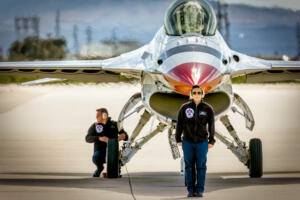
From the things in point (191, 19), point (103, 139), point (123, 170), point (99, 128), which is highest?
point (191, 19)

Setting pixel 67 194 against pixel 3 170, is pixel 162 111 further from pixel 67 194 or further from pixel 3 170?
pixel 3 170

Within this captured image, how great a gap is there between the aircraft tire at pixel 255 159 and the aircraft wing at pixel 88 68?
222cm

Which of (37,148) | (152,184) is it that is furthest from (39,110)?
(152,184)

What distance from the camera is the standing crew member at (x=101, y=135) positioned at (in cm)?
1302

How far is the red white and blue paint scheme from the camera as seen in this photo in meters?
10.7

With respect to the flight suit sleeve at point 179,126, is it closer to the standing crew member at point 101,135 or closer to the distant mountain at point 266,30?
the standing crew member at point 101,135

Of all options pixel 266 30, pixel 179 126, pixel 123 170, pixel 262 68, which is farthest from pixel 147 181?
pixel 266 30

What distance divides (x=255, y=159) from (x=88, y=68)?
327 centimetres

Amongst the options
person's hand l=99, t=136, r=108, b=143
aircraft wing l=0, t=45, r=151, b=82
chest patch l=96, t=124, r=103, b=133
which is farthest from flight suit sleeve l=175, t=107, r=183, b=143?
chest patch l=96, t=124, r=103, b=133

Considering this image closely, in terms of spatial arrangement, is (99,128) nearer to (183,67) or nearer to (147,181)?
(147,181)

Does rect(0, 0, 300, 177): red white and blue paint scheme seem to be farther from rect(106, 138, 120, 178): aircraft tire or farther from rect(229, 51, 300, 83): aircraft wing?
rect(106, 138, 120, 178): aircraft tire

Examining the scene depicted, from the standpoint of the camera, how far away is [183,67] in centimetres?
1055

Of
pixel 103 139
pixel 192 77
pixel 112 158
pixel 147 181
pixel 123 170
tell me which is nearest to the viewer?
pixel 192 77

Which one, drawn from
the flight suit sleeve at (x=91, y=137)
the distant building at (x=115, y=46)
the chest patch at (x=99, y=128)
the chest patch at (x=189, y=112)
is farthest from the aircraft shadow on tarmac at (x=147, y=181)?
the distant building at (x=115, y=46)
